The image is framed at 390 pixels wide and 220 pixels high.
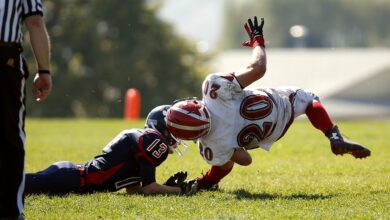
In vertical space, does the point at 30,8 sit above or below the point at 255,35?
above

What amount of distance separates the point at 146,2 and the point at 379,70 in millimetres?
11792

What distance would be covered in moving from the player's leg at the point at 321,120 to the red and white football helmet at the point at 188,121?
921mm

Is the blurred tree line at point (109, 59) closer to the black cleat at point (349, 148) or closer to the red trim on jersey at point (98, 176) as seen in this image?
the red trim on jersey at point (98, 176)

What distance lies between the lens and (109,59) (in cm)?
4209

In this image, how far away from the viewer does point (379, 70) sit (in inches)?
1654

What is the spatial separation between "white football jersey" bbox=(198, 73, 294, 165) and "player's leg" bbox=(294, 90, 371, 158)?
0.38 meters

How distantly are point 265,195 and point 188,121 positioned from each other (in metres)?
0.84

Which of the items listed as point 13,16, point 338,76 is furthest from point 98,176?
point 338,76

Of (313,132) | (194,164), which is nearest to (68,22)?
(313,132)

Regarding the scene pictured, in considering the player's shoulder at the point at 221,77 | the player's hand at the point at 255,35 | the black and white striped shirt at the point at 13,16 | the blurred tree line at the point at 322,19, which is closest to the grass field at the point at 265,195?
the player's shoulder at the point at 221,77

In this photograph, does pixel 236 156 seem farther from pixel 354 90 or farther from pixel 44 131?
pixel 354 90

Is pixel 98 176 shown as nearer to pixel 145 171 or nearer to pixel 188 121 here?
pixel 145 171

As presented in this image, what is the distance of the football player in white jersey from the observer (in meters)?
6.60

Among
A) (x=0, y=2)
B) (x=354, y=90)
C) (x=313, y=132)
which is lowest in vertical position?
(x=354, y=90)
